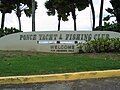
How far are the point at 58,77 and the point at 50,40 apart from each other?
840 cm

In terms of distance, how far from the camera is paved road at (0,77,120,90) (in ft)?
26.8

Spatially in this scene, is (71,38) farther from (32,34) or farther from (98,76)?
(98,76)

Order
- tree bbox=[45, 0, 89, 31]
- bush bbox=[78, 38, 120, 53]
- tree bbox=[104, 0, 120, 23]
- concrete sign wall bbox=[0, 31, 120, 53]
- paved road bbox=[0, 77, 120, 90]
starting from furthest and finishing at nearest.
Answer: tree bbox=[45, 0, 89, 31]
tree bbox=[104, 0, 120, 23]
concrete sign wall bbox=[0, 31, 120, 53]
bush bbox=[78, 38, 120, 53]
paved road bbox=[0, 77, 120, 90]

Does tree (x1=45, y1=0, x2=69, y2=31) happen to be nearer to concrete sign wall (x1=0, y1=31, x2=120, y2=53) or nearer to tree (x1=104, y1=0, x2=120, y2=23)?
tree (x1=104, y1=0, x2=120, y2=23)

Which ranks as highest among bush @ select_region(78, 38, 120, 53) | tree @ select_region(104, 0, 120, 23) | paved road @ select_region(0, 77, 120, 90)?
tree @ select_region(104, 0, 120, 23)

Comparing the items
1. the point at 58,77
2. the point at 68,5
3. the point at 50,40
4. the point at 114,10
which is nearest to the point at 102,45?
the point at 50,40

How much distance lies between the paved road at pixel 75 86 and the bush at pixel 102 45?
22.7 feet

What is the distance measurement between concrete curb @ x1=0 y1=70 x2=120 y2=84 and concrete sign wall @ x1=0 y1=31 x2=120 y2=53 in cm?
729

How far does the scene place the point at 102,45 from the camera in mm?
15547

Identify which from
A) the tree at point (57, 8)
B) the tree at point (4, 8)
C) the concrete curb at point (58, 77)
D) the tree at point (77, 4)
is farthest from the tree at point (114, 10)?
the concrete curb at point (58, 77)

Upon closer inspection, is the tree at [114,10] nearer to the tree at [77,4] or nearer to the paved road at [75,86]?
the tree at [77,4]

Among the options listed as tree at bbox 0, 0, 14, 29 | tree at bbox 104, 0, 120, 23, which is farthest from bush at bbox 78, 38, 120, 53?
tree at bbox 0, 0, 14, 29

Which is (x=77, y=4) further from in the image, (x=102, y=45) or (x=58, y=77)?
(x=58, y=77)

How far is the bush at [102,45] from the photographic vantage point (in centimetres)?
1547
